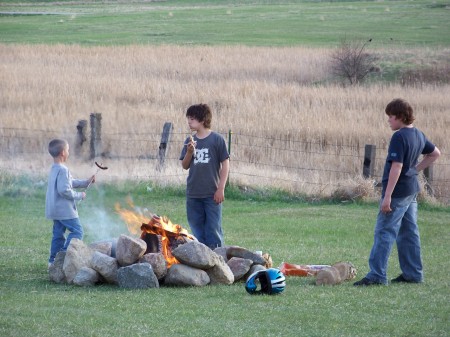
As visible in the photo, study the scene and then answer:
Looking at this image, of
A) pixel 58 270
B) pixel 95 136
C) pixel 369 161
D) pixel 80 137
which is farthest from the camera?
pixel 80 137

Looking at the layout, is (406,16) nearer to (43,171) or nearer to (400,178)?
(43,171)

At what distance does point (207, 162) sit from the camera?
33.8ft

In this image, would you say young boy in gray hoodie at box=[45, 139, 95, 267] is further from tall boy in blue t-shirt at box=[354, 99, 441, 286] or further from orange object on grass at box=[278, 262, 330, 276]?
tall boy in blue t-shirt at box=[354, 99, 441, 286]

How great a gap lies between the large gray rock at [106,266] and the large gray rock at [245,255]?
4.40 ft

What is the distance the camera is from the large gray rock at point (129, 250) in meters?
9.42

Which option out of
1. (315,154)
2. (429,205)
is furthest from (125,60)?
(429,205)

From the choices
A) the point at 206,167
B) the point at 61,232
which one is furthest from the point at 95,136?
the point at 206,167

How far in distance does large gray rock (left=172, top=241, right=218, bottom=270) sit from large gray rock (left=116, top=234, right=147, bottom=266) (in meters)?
0.35

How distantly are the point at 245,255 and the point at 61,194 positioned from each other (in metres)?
2.06

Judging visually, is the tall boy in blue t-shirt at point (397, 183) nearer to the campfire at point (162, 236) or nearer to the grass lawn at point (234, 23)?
the campfire at point (162, 236)

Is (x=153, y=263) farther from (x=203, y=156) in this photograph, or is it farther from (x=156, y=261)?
(x=203, y=156)

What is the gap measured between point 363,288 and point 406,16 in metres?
68.4

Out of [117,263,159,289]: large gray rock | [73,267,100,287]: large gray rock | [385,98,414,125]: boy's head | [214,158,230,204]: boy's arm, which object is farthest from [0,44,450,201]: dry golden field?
[117,263,159,289]: large gray rock

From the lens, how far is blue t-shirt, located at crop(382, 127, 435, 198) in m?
9.42
